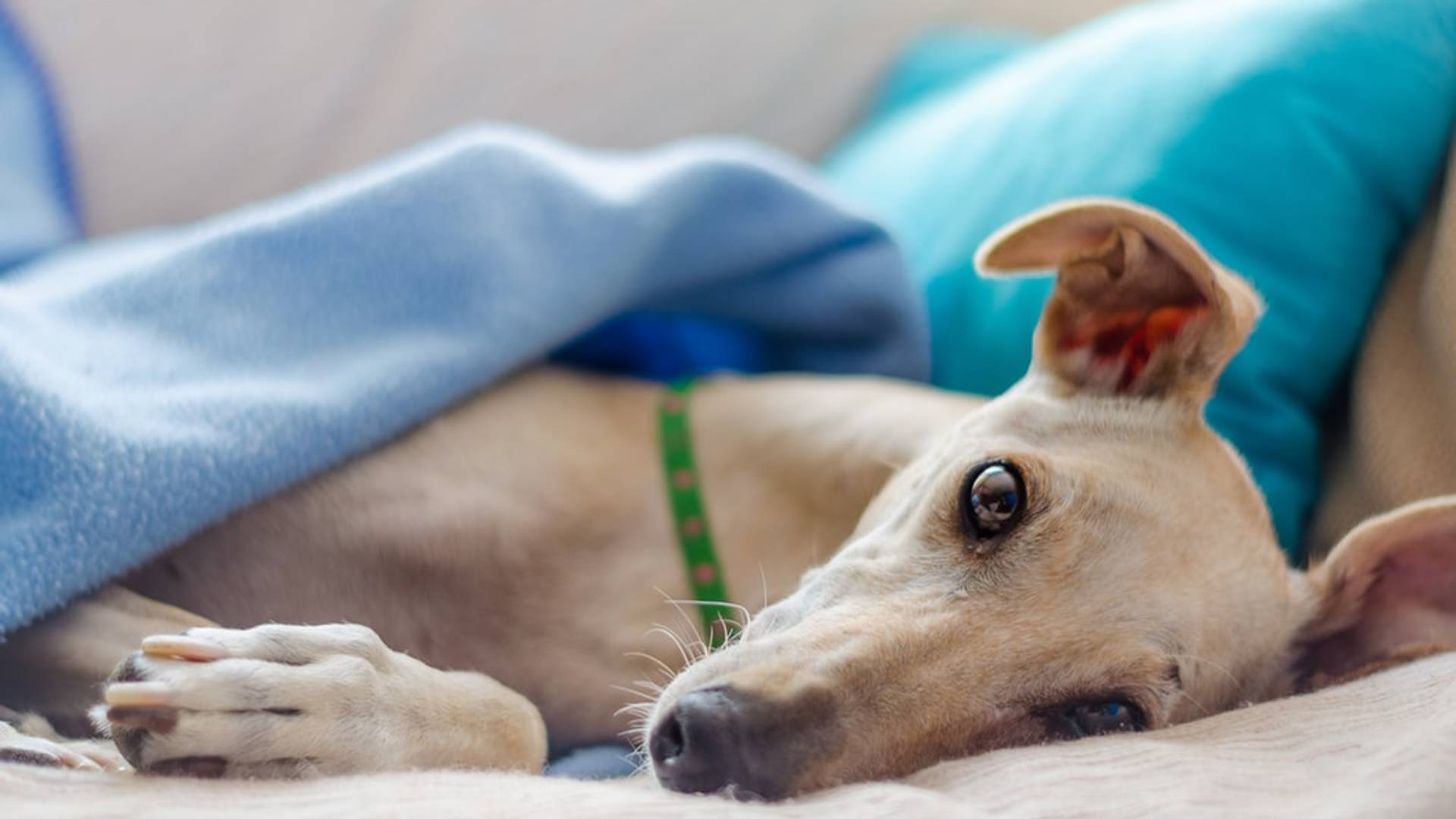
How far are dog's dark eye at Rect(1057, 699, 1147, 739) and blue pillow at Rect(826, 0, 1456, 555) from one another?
0.50m

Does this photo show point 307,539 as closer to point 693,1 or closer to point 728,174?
point 728,174

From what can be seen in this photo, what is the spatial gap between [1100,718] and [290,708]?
671 millimetres

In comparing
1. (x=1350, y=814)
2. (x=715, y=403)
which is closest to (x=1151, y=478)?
(x=1350, y=814)

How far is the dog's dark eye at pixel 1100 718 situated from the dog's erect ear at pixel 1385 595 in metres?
0.27

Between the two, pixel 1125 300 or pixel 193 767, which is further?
pixel 1125 300

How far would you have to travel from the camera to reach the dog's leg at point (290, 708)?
2.73 feet

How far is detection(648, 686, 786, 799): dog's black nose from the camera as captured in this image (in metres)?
0.85

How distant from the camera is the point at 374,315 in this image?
1442 mm

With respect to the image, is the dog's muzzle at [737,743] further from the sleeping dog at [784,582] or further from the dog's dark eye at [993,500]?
the dog's dark eye at [993,500]

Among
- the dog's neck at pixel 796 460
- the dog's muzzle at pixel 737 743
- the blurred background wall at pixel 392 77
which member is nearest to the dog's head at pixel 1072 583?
the dog's muzzle at pixel 737 743

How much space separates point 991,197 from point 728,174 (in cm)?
39

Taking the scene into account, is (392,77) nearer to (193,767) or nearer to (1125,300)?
(1125,300)

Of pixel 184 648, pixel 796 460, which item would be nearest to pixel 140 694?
pixel 184 648

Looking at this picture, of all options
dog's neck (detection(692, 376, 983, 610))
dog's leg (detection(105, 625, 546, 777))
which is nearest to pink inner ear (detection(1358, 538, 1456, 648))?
dog's neck (detection(692, 376, 983, 610))
